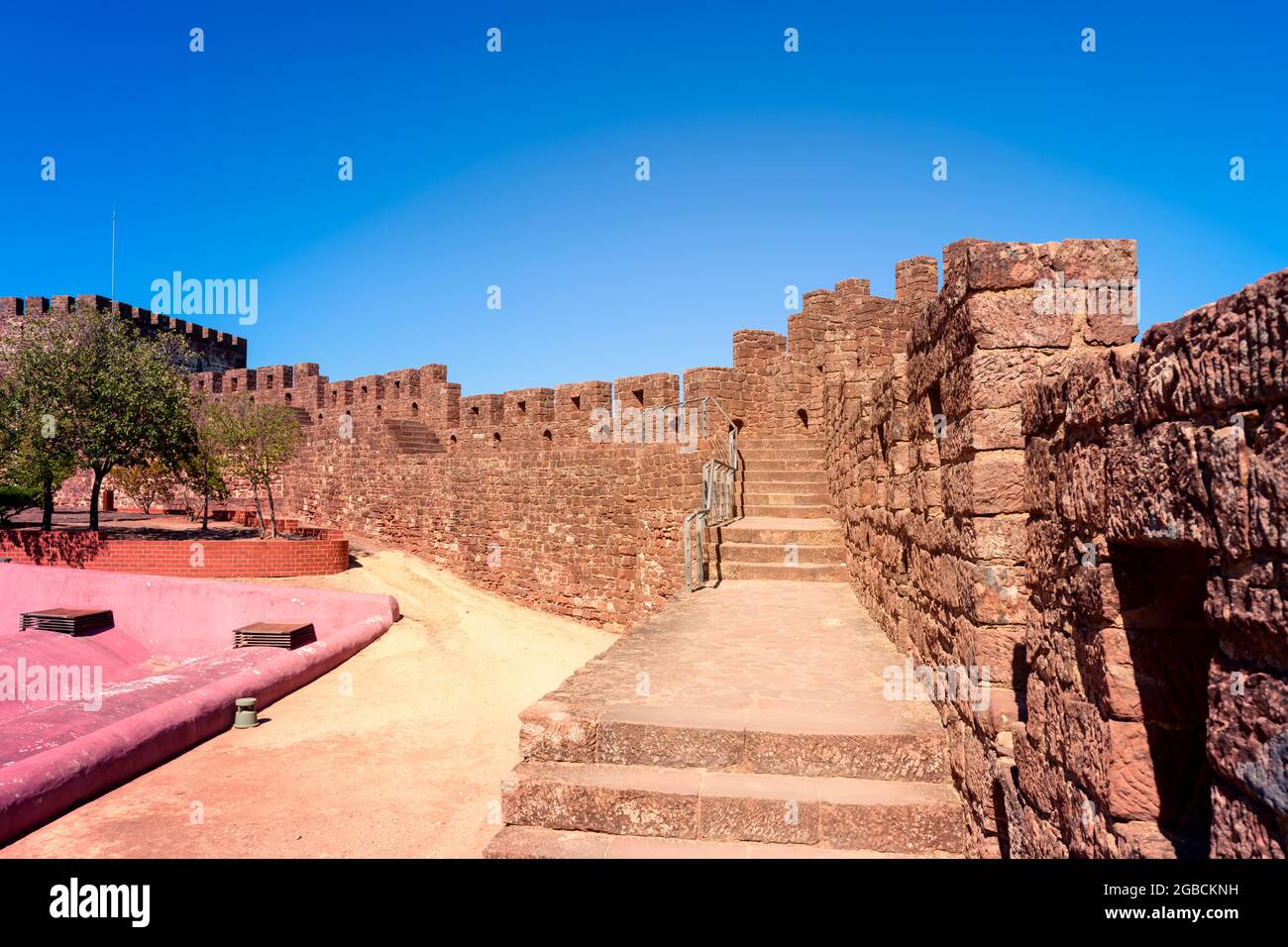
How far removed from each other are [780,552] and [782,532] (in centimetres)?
34

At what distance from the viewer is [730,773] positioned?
11.9 ft

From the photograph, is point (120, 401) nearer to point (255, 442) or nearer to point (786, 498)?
point (255, 442)

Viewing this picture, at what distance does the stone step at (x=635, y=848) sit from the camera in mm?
3205

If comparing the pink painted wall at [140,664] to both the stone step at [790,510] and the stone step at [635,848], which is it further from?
the stone step at [790,510]

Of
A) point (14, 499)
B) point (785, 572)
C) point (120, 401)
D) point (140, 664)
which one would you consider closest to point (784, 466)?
point (785, 572)

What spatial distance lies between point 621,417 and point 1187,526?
42.2 ft

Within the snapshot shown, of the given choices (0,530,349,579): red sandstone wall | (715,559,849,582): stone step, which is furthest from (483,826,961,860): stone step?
(0,530,349,579): red sandstone wall

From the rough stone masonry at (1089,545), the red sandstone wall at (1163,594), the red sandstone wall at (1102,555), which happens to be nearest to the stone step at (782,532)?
the rough stone masonry at (1089,545)

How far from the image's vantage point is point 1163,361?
1.75 metres

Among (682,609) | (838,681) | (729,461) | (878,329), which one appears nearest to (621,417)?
(729,461)

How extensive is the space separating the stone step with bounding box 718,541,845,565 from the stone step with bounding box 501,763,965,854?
5.30 meters

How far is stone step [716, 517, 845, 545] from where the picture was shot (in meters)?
9.00

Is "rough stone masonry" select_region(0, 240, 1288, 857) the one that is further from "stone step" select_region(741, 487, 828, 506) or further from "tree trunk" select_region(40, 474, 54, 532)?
"tree trunk" select_region(40, 474, 54, 532)

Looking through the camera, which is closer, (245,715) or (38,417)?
(245,715)
